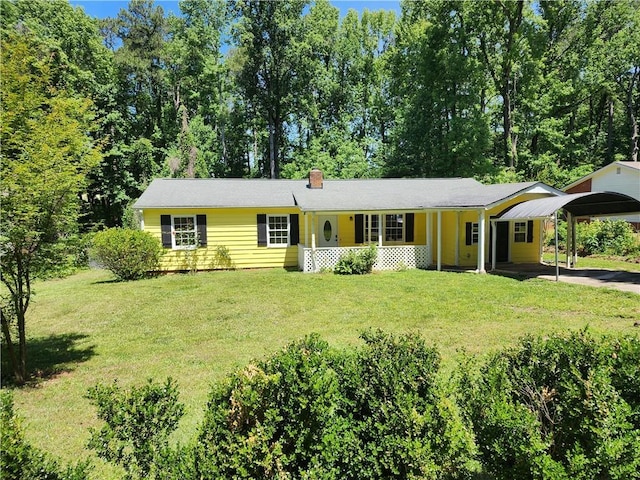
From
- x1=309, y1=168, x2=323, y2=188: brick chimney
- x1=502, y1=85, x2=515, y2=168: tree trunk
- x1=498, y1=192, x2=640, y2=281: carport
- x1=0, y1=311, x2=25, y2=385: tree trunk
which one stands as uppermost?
x1=502, y1=85, x2=515, y2=168: tree trunk

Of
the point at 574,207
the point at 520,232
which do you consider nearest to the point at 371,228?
the point at 520,232

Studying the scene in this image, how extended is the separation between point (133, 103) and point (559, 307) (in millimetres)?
34127

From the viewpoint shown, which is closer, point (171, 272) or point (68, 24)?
point (171, 272)

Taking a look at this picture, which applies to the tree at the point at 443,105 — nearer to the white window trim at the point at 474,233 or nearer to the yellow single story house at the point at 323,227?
the yellow single story house at the point at 323,227

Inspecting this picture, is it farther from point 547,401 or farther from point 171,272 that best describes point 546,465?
point 171,272

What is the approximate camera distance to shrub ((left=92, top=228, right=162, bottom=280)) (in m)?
12.9

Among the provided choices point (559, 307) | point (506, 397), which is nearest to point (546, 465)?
point (506, 397)

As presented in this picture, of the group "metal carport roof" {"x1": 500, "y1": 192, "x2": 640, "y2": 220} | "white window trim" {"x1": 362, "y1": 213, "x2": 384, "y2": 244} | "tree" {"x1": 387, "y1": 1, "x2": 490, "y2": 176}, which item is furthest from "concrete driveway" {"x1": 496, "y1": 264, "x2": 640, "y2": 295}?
"tree" {"x1": 387, "y1": 1, "x2": 490, "y2": 176}

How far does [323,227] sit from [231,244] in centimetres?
417

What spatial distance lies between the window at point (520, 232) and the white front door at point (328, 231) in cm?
779

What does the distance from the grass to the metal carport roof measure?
2358mm

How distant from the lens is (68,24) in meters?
25.9

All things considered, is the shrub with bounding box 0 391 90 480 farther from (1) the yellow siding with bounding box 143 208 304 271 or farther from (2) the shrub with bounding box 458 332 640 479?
(1) the yellow siding with bounding box 143 208 304 271

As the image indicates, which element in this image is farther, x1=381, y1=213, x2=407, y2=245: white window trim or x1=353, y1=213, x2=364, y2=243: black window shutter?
x1=381, y1=213, x2=407, y2=245: white window trim
